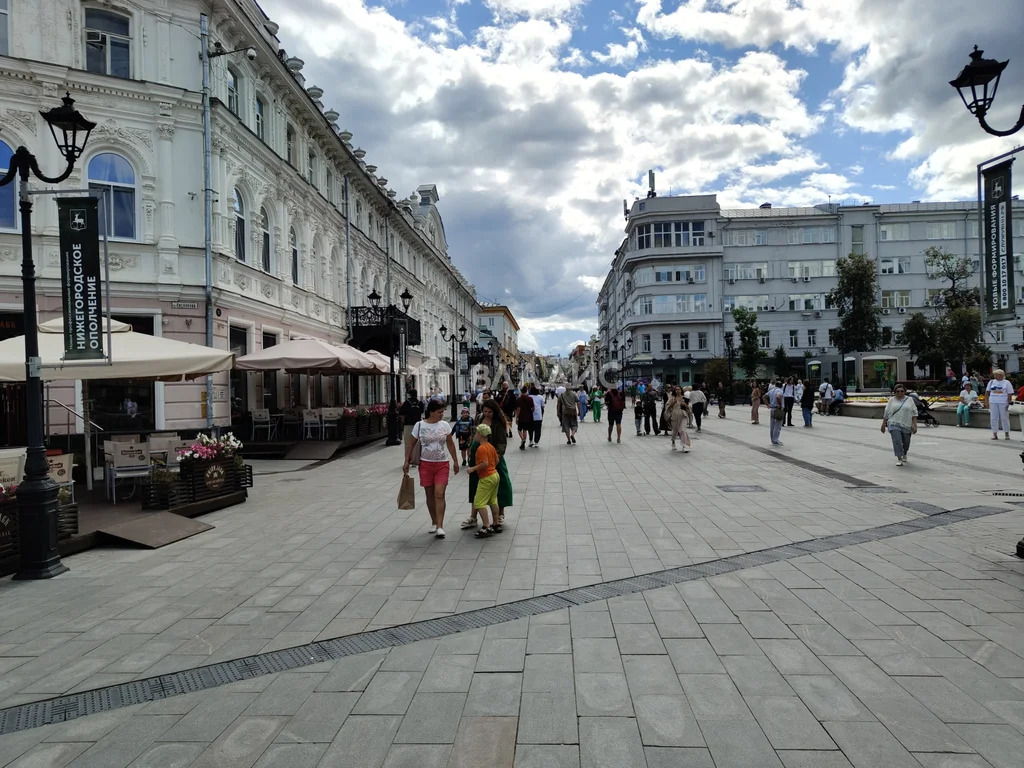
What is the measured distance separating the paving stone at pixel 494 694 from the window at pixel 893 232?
228ft

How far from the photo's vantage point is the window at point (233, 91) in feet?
60.6

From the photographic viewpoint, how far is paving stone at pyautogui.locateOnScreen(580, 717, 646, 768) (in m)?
3.02

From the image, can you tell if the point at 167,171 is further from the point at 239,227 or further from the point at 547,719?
the point at 547,719

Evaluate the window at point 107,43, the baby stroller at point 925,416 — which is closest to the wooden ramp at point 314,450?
the window at point 107,43

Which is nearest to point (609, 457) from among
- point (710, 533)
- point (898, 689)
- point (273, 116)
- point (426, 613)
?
point (710, 533)

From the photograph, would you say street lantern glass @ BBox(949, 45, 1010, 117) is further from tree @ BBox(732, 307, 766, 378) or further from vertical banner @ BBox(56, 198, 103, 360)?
tree @ BBox(732, 307, 766, 378)

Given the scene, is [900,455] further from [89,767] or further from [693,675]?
[89,767]

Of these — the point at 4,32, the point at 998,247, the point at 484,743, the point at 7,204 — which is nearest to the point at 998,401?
the point at 998,247

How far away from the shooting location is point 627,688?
372 cm

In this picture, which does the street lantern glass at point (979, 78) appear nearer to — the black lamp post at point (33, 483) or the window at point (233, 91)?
the black lamp post at point (33, 483)

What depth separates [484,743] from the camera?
3.20 metres

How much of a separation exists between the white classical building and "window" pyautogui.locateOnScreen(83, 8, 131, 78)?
0.03 meters

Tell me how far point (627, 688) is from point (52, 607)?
4911mm

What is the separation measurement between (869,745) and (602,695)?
135cm
